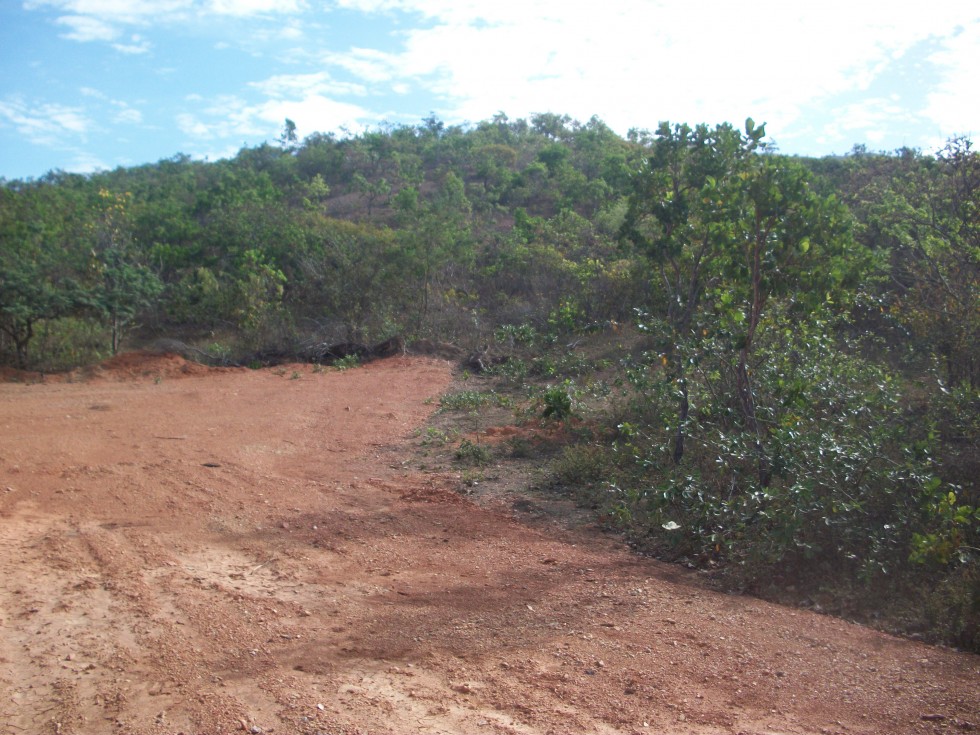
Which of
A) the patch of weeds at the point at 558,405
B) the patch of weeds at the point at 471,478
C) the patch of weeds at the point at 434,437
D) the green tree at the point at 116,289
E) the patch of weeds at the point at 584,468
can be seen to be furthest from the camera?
the green tree at the point at 116,289

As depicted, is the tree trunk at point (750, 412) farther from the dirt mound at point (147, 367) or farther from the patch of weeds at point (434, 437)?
the dirt mound at point (147, 367)

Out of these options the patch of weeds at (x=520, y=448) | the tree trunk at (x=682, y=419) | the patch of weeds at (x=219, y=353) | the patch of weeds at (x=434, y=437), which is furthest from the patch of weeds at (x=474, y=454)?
the patch of weeds at (x=219, y=353)

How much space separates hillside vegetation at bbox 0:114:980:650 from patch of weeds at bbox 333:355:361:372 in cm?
57

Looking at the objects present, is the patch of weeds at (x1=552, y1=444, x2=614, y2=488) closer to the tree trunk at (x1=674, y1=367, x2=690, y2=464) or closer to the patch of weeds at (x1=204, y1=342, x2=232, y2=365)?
the tree trunk at (x1=674, y1=367, x2=690, y2=464)

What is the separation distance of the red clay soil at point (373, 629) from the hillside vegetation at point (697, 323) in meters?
0.88

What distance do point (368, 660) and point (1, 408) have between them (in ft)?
34.4

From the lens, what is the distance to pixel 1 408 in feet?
Result: 40.4

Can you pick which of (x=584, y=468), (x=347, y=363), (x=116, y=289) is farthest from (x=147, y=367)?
(x=584, y=468)

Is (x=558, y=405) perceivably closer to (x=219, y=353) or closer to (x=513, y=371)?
(x=513, y=371)

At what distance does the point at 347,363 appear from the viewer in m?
19.6

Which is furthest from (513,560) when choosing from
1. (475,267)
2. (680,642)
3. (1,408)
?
(475,267)

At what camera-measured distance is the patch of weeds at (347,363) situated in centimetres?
1926

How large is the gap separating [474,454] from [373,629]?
5233mm

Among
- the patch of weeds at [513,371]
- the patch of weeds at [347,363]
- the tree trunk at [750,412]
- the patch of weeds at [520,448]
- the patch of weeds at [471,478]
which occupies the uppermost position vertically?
the tree trunk at [750,412]
